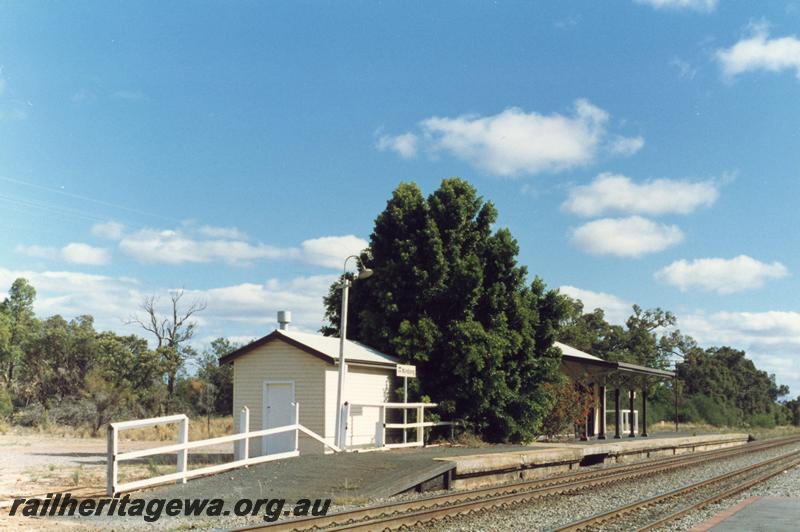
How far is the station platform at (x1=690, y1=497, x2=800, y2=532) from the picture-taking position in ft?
34.4

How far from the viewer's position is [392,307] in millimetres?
24750

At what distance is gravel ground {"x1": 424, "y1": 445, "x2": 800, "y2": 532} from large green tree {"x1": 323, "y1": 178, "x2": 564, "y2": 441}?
5.91 meters

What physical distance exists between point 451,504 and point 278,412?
9.02 meters

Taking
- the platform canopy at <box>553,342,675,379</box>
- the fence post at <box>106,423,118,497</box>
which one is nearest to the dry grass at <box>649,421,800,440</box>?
the platform canopy at <box>553,342,675,379</box>

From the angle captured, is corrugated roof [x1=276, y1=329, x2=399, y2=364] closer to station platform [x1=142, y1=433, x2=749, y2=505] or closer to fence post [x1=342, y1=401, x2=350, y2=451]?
fence post [x1=342, y1=401, x2=350, y2=451]

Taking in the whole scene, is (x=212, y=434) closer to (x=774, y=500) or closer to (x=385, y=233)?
(x=385, y=233)

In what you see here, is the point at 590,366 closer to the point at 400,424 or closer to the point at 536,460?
the point at 536,460

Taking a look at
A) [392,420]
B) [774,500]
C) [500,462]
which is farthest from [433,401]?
[774,500]

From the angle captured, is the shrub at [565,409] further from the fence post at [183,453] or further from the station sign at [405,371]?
the fence post at [183,453]

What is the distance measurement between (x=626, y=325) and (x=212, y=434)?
182ft

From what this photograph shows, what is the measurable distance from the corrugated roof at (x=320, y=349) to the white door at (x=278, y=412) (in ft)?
3.54

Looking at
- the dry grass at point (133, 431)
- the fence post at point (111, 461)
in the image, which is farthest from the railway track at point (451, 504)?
the dry grass at point (133, 431)

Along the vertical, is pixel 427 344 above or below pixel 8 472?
above

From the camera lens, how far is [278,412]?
20.5 meters
